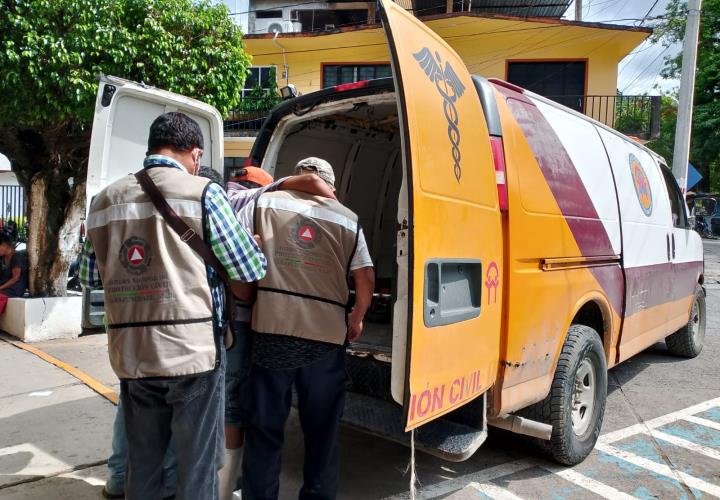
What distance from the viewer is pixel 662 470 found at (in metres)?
3.71

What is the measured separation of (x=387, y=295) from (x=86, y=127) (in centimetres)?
453

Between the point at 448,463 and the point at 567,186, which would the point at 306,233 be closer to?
the point at 567,186

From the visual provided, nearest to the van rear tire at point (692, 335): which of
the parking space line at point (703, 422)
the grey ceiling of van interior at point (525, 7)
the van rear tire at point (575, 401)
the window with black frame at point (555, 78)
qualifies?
the parking space line at point (703, 422)

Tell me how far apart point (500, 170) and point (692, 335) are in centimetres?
481

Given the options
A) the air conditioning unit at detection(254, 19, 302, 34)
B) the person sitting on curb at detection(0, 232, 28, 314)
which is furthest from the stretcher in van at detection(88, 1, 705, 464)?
the air conditioning unit at detection(254, 19, 302, 34)

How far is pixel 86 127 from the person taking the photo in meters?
7.04

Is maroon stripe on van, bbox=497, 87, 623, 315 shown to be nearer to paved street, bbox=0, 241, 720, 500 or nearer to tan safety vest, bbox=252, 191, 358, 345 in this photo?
paved street, bbox=0, 241, 720, 500

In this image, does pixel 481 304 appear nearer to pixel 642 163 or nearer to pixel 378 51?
pixel 642 163

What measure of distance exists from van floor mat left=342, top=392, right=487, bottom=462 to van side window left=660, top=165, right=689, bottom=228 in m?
3.93

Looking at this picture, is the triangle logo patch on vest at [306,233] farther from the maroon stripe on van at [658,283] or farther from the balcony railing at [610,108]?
the balcony railing at [610,108]

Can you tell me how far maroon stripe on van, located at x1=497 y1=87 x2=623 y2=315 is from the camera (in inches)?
130

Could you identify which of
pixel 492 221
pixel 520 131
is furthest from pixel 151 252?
pixel 520 131

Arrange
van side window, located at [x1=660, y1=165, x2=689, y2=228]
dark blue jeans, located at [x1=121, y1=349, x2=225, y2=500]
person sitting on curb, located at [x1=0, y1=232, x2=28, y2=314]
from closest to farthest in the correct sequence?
dark blue jeans, located at [x1=121, y1=349, x2=225, y2=500]
van side window, located at [x1=660, y1=165, x2=689, y2=228]
person sitting on curb, located at [x1=0, y1=232, x2=28, y2=314]

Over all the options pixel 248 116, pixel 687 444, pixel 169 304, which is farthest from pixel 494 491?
pixel 248 116
